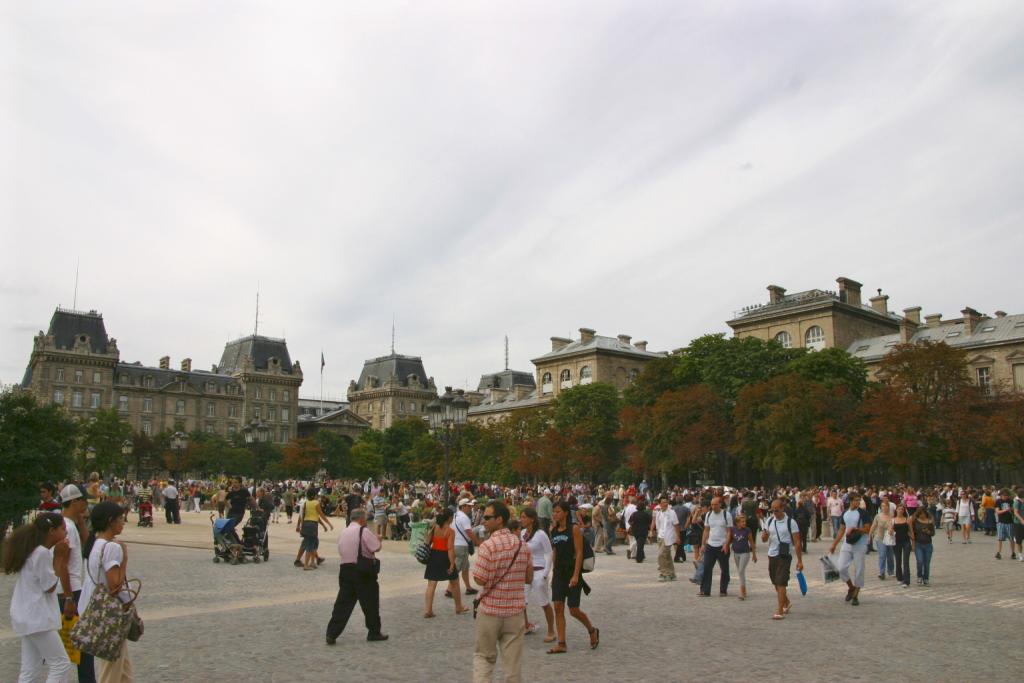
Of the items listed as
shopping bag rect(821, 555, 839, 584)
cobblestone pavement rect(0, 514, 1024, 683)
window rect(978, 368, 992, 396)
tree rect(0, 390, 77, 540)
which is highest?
window rect(978, 368, 992, 396)

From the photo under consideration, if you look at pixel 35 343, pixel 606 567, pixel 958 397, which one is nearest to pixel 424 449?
pixel 958 397

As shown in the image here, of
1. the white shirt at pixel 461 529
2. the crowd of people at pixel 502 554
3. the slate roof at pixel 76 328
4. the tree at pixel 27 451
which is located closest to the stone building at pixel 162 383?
the slate roof at pixel 76 328

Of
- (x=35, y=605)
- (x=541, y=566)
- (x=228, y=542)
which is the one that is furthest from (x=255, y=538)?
(x=35, y=605)

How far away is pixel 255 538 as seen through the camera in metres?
20.3

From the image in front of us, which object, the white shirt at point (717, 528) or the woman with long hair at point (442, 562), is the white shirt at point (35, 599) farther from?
the white shirt at point (717, 528)

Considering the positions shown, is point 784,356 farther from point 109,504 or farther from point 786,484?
point 109,504

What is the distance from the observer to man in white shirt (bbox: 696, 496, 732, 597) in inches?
581

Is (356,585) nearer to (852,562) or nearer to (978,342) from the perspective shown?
(852,562)

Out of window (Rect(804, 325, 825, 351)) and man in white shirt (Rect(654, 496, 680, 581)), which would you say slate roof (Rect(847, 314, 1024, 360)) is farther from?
man in white shirt (Rect(654, 496, 680, 581))

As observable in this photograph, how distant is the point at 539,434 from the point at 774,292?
92.2ft

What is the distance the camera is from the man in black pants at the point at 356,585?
1056cm

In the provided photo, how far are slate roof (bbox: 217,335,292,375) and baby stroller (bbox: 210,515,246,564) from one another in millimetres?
112856

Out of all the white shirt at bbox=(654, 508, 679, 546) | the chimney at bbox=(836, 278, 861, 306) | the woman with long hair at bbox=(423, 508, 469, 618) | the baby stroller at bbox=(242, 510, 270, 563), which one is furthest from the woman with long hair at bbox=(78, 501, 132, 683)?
the chimney at bbox=(836, 278, 861, 306)

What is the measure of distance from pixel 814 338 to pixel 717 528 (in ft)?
221
